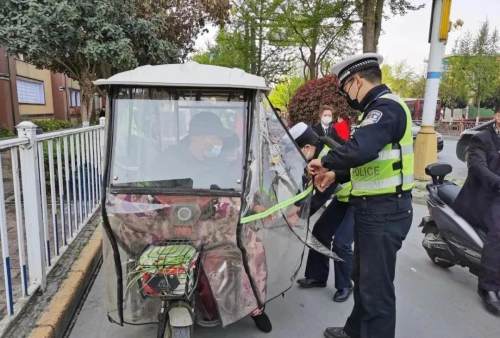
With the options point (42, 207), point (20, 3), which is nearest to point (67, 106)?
point (20, 3)

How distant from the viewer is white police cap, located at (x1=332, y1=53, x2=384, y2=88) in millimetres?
2662

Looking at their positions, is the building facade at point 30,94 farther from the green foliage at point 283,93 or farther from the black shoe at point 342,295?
the green foliage at point 283,93

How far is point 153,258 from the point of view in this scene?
2.32 m

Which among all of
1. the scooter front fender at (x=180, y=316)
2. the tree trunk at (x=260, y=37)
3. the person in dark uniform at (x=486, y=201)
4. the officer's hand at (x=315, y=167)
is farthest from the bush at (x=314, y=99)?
the tree trunk at (x=260, y=37)

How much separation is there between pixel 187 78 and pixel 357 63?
3.55ft

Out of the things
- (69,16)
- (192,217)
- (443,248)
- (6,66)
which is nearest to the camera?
(192,217)

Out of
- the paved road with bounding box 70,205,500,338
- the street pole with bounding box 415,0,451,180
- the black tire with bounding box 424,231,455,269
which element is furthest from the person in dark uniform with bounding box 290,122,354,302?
the street pole with bounding box 415,0,451,180

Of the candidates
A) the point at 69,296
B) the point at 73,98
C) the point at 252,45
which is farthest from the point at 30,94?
the point at 69,296

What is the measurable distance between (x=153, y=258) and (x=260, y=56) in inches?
845

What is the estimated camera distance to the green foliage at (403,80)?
1815 inches

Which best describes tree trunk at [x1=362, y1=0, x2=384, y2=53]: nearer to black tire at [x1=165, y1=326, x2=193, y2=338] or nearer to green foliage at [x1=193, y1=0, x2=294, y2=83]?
green foliage at [x1=193, y1=0, x2=294, y2=83]

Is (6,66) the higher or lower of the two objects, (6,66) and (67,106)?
the higher

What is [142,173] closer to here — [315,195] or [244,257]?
[244,257]

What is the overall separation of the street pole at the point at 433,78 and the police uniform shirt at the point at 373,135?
6841 millimetres
